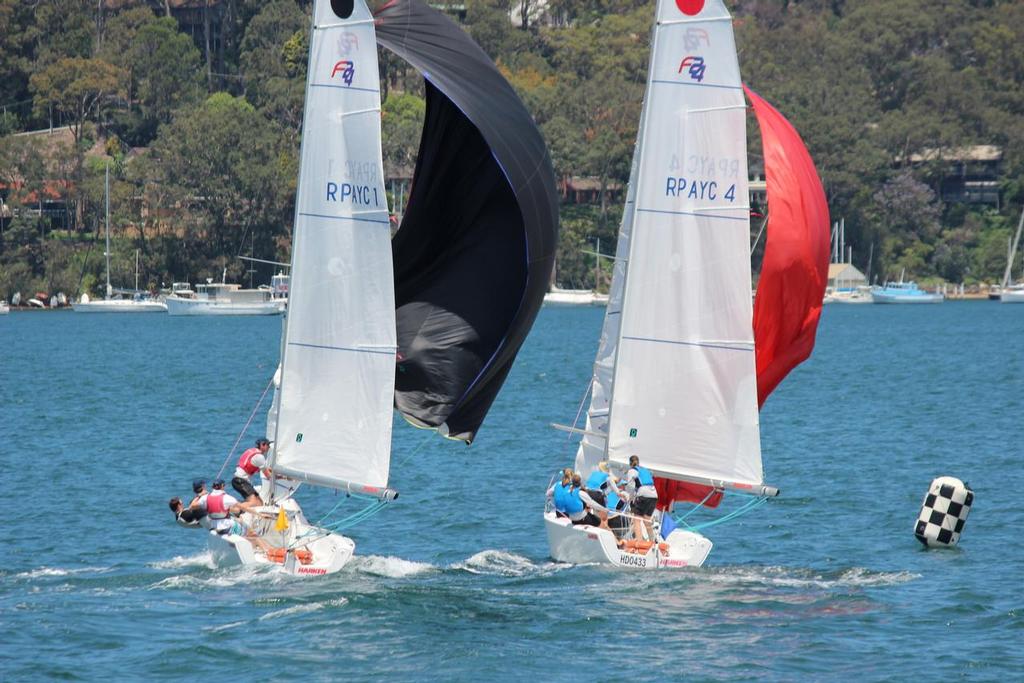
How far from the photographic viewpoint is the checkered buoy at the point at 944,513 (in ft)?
84.7

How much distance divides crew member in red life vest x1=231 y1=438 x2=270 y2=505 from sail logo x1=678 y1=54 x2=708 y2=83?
7.57 metres

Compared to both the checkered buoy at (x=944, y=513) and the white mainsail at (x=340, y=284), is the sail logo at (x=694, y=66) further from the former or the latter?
the checkered buoy at (x=944, y=513)

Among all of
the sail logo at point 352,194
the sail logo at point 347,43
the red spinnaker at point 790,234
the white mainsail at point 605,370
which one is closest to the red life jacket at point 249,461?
the sail logo at point 352,194

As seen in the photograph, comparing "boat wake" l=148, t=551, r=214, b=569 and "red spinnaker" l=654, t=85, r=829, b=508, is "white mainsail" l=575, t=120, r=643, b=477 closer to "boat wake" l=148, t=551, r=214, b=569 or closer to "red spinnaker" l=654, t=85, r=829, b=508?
"red spinnaker" l=654, t=85, r=829, b=508

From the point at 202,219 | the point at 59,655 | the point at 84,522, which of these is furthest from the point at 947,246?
the point at 59,655

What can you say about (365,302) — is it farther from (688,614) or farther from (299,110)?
(299,110)

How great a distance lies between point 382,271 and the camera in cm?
2234

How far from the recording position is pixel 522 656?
19.5m

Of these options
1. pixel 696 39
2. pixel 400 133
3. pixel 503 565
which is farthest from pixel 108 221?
pixel 696 39

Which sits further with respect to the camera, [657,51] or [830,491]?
[830,491]

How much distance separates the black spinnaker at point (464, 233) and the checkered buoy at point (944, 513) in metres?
6.87

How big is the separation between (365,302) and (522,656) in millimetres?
5388

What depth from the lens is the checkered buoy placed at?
2583cm

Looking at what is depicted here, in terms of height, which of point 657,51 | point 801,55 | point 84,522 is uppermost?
point 801,55
